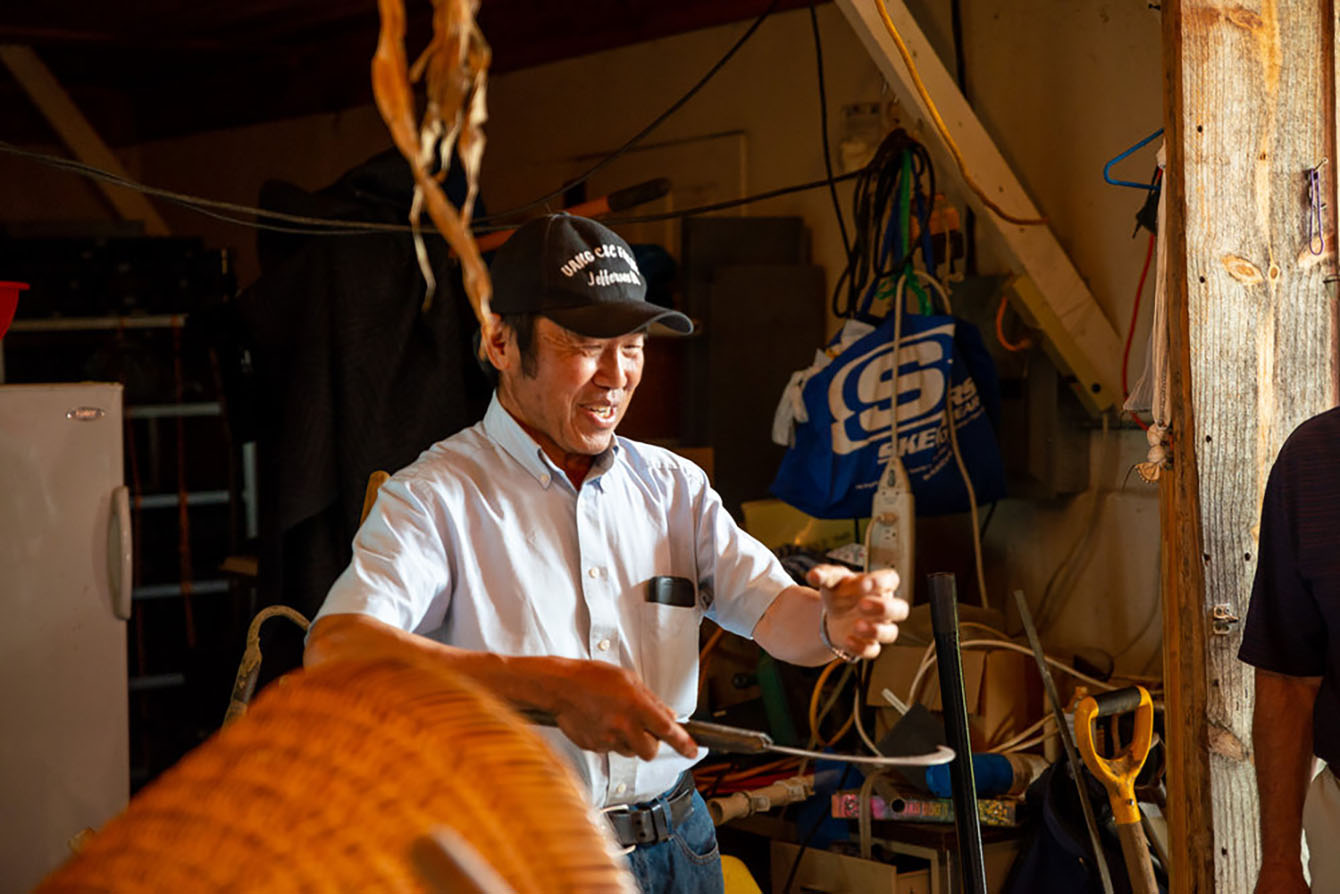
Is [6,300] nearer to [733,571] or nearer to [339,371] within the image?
[339,371]

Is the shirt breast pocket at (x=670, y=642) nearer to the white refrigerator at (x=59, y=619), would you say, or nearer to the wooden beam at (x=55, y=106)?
the white refrigerator at (x=59, y=619)

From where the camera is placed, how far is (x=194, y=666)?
5.08 meters

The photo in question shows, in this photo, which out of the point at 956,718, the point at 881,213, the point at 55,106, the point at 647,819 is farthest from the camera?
the point at 55,106

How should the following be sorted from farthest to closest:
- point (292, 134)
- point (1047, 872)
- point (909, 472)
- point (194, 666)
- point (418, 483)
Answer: point (292, 134)
point (194, 666)
point (909, 472)
point (1047, 872)
point (418, 483)

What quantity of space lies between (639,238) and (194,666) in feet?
7.43

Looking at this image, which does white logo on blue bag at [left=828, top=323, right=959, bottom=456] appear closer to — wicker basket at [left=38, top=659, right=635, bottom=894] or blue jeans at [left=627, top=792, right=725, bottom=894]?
blue jeans at [left=627, top=792, right=725, bottom=894]

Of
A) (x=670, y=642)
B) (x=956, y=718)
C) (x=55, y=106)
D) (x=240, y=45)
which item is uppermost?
(x=240, y=45)

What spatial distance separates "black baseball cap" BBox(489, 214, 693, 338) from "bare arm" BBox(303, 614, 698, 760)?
22.2 inches

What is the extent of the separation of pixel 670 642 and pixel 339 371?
2.06m

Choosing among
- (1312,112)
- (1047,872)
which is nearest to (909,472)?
(1047,872)

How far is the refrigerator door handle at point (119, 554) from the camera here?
3615 millimetres

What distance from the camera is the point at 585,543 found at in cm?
191

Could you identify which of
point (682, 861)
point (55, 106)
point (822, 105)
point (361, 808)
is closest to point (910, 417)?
point (822, 105)

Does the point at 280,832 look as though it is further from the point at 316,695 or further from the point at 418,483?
the point at 418,483
